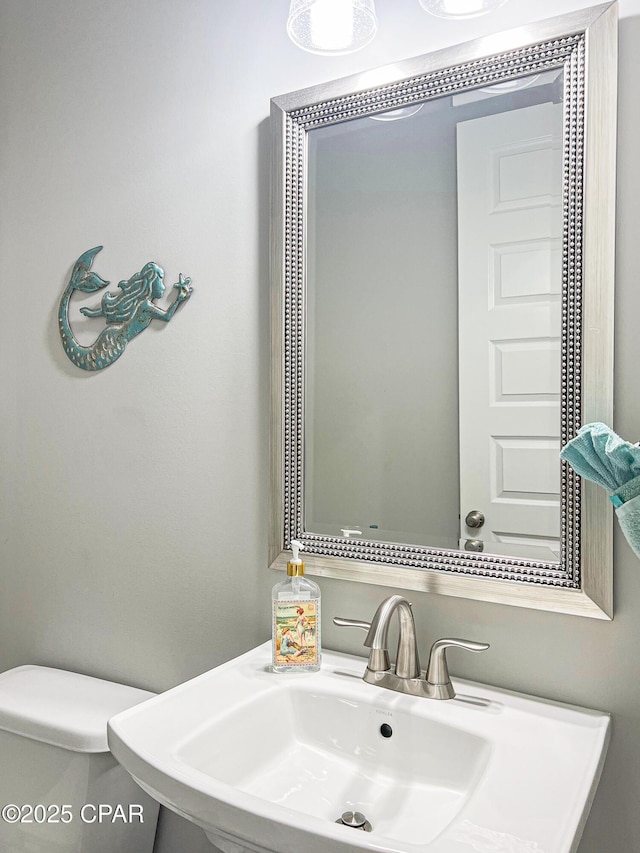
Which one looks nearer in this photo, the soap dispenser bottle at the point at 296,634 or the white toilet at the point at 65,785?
the soap dispenser bottle at the point at 296,634

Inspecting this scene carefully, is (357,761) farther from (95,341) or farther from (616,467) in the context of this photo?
(95,341)

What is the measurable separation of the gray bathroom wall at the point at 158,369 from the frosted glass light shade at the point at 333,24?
72 millimetres

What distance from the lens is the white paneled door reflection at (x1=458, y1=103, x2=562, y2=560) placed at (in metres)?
1.13

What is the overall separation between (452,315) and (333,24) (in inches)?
22.7

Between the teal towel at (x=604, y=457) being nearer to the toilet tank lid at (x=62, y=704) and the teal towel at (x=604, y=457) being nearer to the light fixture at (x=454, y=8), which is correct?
the light fixture at (x=454, y=8)

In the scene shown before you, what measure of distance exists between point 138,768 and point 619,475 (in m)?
0.76

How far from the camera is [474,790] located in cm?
89

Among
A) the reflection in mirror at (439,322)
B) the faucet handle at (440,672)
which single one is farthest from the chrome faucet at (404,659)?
the reflection in mirror at (439,322)

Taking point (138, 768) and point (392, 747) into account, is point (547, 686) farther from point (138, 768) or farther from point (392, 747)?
point (138, 768)

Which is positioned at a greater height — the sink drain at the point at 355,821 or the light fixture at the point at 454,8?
the light fixture at the point at 454,8

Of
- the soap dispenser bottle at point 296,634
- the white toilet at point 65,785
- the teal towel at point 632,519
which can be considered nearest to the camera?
the teal towel at point 632,519

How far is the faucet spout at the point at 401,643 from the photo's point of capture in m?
1.15

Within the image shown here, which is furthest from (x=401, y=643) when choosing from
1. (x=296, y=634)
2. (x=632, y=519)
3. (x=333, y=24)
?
(x=333, y=24)

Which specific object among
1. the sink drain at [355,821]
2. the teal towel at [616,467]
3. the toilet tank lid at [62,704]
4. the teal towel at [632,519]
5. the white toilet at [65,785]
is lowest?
the white toilet at [65,785]
